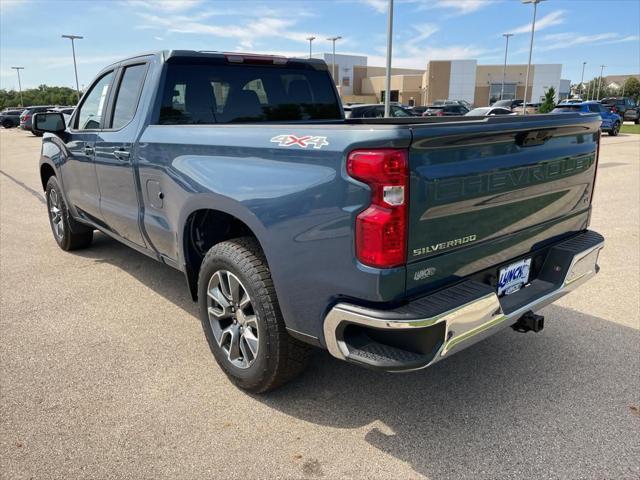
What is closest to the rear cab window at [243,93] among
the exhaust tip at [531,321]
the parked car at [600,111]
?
the exhaust tip at [531,321]

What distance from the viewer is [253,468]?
2.50m

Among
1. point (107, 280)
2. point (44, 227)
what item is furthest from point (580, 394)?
point (44, 227)

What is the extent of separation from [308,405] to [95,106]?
346 cm

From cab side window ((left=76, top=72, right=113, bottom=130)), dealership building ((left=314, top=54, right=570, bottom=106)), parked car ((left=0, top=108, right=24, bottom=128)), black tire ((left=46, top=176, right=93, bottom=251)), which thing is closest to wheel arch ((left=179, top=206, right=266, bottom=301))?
cab side window ((left=76, top=72, right=113, bottom=130))

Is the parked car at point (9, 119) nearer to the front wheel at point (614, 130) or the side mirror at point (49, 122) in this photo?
the front wheel at point (614, 130)

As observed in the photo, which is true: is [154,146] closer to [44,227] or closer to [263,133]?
[263,133]

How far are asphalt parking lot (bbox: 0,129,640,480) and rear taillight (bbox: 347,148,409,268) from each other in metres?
1.07

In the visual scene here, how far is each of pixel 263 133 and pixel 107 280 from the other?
321 centimetres

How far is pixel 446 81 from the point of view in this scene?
74.6 m

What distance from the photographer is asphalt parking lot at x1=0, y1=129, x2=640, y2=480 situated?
2.53m

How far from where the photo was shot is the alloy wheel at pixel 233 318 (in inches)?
119

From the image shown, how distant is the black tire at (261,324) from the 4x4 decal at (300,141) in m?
0.66

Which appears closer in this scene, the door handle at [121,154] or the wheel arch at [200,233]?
the wheel arch at [200,233]

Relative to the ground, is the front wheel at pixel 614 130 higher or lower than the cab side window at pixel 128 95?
lower
